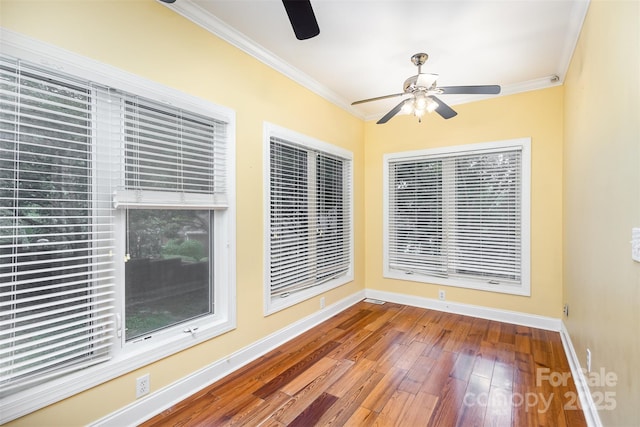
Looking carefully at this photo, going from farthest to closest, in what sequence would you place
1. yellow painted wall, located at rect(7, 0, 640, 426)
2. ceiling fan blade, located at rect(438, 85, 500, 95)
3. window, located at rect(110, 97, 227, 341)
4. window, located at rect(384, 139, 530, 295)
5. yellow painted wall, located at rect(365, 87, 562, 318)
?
window, located at rect(384, 139, 530, 295) → yellow painted wall, located at rect(365, 87, 562, 318) → ceiling fan blade, located at rect(438, 85, 500, 95) → window, located at rect(110, 97, 227, 341) → yellow painted wall, located at rect(7, 0, 640, 426)

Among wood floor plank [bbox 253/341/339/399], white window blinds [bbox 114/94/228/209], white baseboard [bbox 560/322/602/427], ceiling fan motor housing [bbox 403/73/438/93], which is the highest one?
ceiling fan motor housing [bbox 403/73/438/93]

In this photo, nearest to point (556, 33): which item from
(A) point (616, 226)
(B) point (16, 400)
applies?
(A) point (616, 226)

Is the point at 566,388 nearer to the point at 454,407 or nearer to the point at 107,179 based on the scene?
the point at 454,407

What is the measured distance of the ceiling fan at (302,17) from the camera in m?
1.24

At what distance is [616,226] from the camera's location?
1.47 m

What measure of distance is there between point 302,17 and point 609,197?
1.84m

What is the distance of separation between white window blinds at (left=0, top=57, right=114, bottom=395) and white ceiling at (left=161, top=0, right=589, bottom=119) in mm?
1075

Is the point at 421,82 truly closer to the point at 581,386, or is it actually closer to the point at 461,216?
the point at 461,216

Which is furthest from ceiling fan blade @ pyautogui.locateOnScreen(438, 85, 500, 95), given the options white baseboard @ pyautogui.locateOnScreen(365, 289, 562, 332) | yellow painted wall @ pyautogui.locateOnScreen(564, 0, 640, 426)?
white baseboard @ pyautogui.locateOnScreen(365, 289, 562, 332)

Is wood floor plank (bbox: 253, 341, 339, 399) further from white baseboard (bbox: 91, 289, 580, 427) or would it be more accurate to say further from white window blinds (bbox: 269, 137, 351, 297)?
white window blinds (bbox: 269, 137, 351, 297)

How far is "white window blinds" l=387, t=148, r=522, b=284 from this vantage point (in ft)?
11.5

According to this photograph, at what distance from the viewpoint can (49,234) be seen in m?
1.54

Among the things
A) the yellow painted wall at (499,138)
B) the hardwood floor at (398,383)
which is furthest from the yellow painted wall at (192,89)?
the hardwood floor at (398,383)

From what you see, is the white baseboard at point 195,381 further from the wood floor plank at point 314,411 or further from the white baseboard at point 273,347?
the wood floor plank at point 314,411
